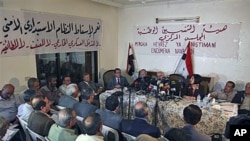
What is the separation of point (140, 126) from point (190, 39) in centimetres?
337

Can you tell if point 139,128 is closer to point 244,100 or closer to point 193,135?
point 193,135

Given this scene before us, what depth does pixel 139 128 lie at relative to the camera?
2273 mm

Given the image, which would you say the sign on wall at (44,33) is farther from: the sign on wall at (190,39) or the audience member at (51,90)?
the sign on wall at (190,39)

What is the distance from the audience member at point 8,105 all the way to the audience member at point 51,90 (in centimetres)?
51

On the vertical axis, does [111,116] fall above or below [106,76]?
below

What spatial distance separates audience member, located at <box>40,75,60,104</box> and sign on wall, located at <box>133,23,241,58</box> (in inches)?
96.8

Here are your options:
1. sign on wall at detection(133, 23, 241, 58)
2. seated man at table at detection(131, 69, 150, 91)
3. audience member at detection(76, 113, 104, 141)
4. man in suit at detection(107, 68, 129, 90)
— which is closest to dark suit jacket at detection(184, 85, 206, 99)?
seated man at table at detection(131, 69, 150, 91)

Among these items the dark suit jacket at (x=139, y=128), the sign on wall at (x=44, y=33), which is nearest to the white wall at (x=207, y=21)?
the sign on wall at (x=44, y=33)

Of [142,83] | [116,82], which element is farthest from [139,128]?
[116,82]

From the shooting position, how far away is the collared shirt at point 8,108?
129 inches

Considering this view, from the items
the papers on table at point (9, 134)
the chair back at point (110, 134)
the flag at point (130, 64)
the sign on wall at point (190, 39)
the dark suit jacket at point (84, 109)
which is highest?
the sign on wall at point (190, 39)

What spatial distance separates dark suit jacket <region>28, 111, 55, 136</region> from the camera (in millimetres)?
2312

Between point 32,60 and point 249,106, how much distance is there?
12.9 feet

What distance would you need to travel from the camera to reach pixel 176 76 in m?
5.03
